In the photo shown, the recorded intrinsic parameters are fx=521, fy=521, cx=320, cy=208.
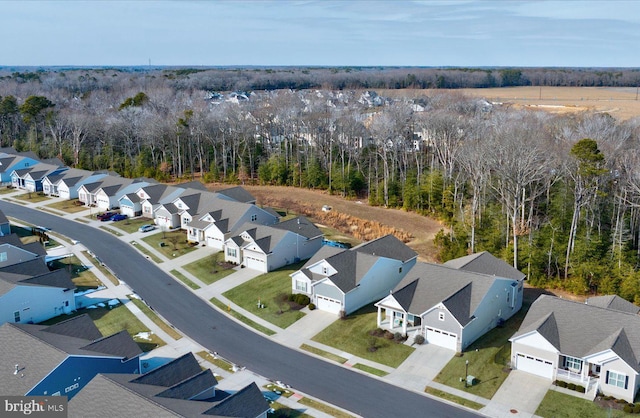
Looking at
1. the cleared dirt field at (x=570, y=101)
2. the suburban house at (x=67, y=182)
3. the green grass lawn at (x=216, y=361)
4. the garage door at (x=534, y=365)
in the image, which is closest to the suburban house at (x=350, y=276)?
the green grass lawn at (x=216, y=361)

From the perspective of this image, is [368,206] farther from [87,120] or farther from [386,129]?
[87,120]

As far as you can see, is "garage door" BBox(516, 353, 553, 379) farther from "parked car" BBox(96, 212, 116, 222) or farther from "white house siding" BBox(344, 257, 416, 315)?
"parked car" BBox(96, 212, 116, 222)

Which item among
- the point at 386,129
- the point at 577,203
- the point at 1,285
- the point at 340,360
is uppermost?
the point at 386,129

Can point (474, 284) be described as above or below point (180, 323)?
above

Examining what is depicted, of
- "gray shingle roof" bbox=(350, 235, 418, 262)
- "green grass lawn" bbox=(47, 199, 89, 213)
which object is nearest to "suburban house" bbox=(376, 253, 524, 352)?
"gray shingle roof" bbox=(350, 235, 418, 262)

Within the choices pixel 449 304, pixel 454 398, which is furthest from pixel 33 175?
pixel 454 398

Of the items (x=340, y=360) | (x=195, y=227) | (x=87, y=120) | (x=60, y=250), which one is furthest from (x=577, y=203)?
(x=87, y=120)

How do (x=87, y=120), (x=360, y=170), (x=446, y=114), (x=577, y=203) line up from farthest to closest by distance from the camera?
(x=87, y=120) < (x=360, y=170) < (x=446, y=114) < (x=577, y=203)
